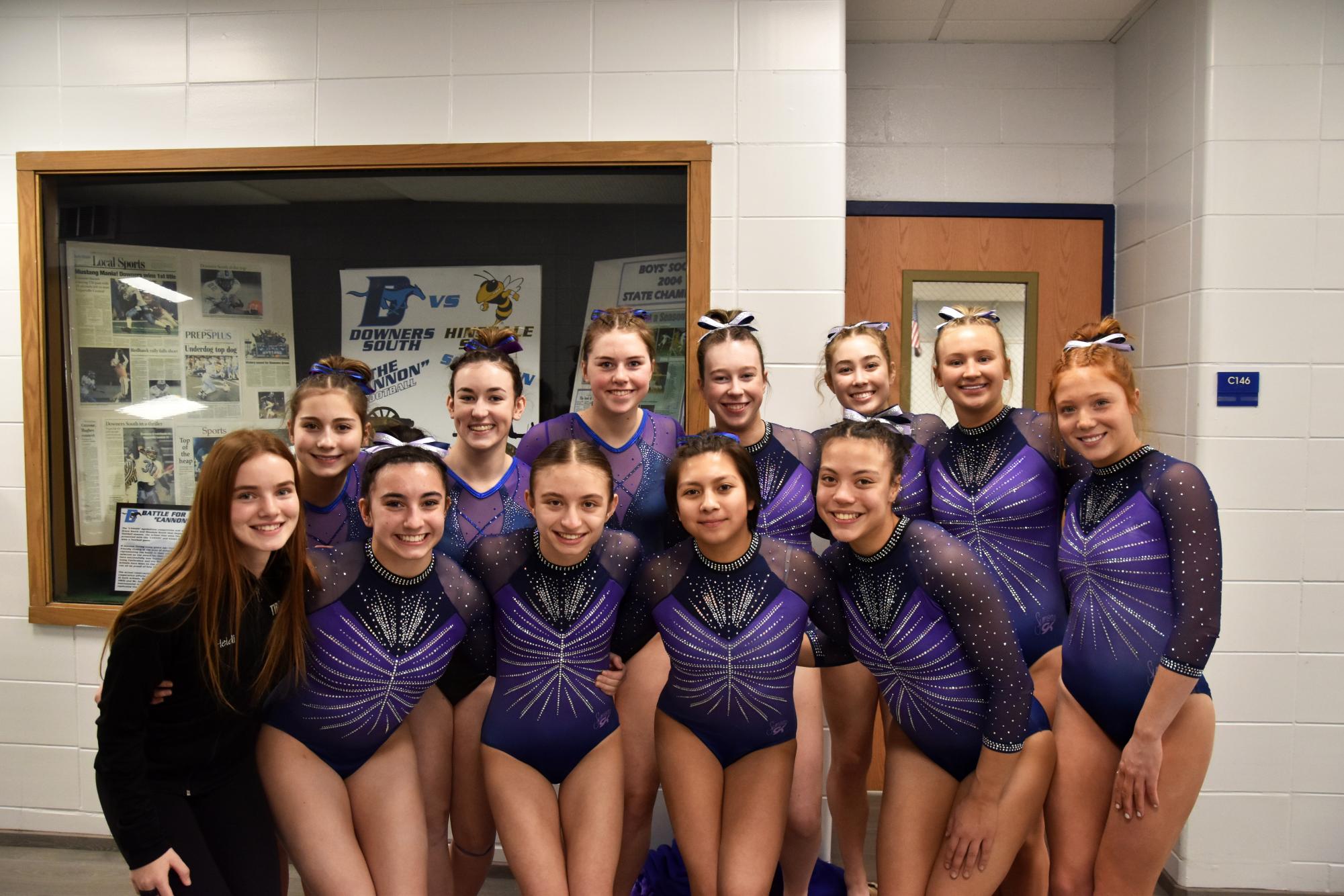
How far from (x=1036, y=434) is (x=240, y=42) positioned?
289 cm

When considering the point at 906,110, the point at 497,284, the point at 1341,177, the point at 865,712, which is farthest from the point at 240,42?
the point at 1341,177

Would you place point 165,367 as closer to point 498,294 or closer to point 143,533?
point 143,533

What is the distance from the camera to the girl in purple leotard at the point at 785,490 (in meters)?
2.26

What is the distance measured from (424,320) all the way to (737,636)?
1754mm

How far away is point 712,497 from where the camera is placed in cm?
197

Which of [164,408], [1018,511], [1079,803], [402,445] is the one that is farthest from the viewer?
[164,408]

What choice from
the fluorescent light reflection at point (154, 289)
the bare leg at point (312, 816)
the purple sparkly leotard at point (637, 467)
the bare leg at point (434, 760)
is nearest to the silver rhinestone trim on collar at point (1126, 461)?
the purple sparkly leotard at point (637, 467)

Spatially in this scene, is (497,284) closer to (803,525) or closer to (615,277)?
(615,277)

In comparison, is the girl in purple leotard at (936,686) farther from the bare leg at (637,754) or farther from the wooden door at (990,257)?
the wooden door at (990,257)

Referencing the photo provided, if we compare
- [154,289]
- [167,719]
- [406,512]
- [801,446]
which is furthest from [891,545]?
[154,289]

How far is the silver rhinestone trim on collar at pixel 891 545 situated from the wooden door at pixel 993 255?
161cm

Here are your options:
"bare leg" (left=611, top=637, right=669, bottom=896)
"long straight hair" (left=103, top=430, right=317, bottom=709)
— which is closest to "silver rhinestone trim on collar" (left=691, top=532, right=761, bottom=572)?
"bare leg" (left=611, top=637, right=669, bottom=896)

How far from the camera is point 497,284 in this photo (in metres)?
3.06

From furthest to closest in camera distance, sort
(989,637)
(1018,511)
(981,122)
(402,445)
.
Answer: (981,122) < (1018,511) < (402,445) < (989,637)
